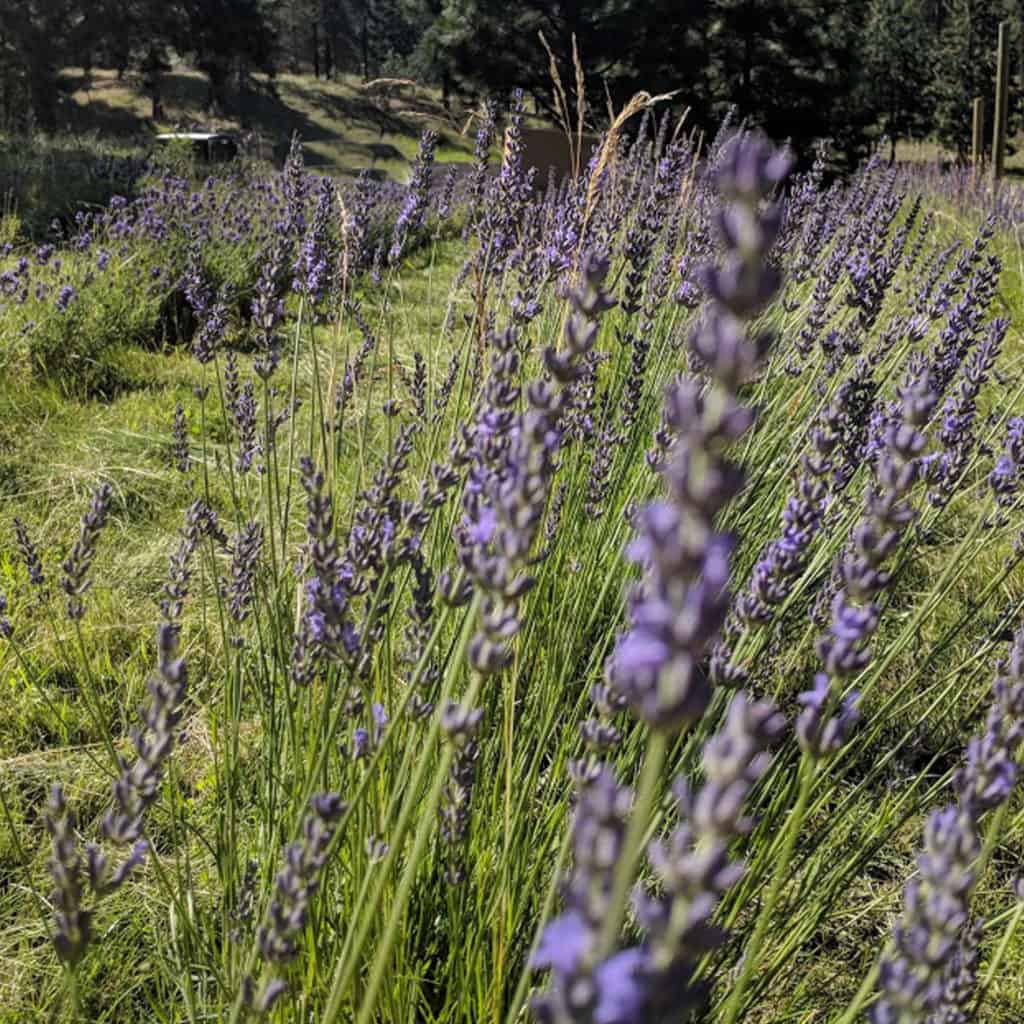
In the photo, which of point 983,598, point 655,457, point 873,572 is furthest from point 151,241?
point 873,572

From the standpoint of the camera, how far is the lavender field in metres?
0.47

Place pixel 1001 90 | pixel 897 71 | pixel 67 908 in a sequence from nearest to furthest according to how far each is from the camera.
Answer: pixel 67 908
pixel 1001 90
pixel 897 71

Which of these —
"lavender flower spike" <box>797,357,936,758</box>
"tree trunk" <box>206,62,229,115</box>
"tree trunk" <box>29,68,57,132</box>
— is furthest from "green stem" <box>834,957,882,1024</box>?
"tree trunk" <box>206,62,229,115</box>

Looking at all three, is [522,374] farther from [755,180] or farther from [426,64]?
[426,64]

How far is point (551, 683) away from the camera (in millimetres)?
1748

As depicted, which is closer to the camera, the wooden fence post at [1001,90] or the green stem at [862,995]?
the green stem at [862,995]

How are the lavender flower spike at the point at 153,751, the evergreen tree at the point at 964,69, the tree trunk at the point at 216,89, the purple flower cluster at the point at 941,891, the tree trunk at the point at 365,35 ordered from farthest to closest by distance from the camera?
the tree trunk at the point at 365,35, the evergreen tree at the point at 964,69, the tree trunk at the point at 216,89, the lavender flower spike at the point at 153,751, the purple flower cluster at the point at 941,891

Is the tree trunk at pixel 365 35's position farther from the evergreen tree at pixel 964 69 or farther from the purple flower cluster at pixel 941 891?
the purple flower cluster at pixel 941 891

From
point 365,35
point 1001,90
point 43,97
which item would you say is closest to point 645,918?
point 1001,90

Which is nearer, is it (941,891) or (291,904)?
(941,891)

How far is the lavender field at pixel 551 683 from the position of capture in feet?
1.55

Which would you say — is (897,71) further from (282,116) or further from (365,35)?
(365,35)

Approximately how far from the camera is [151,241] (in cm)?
614

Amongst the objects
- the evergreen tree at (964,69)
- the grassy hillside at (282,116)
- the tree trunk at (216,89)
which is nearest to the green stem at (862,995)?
the grassy hillside at (282,116)
